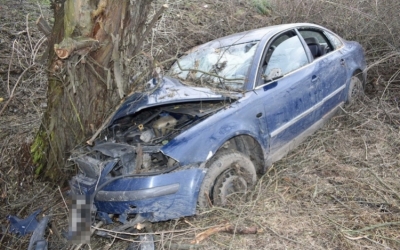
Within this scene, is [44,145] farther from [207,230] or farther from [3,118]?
[207,230]

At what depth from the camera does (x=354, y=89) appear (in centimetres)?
538

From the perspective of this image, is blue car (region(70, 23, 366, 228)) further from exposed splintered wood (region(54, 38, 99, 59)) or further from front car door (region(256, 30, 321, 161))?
exposed splintered wood (region(54, 38, 99, 59))

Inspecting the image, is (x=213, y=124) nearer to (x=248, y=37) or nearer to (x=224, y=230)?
(x=224, y=230)

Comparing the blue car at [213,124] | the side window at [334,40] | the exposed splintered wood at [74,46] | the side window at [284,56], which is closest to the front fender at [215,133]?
the blue car at [213,124]

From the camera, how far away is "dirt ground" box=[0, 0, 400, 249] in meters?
3.04

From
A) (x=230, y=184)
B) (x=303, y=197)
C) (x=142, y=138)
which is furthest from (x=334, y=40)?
(x=142, y=138)

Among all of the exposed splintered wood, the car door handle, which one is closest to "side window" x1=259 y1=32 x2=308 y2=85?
the car door handle

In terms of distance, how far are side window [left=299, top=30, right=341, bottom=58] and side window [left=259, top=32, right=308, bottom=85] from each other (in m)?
0.36

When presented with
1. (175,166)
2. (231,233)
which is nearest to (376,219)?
(231,233)

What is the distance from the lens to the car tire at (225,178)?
3.29 m

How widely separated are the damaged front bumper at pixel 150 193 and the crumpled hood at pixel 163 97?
0.74m

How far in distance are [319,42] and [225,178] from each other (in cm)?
262

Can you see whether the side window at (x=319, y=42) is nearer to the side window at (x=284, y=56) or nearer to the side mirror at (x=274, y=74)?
the side window at (x=284, y=56)

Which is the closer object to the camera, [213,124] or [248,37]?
[213,124]
